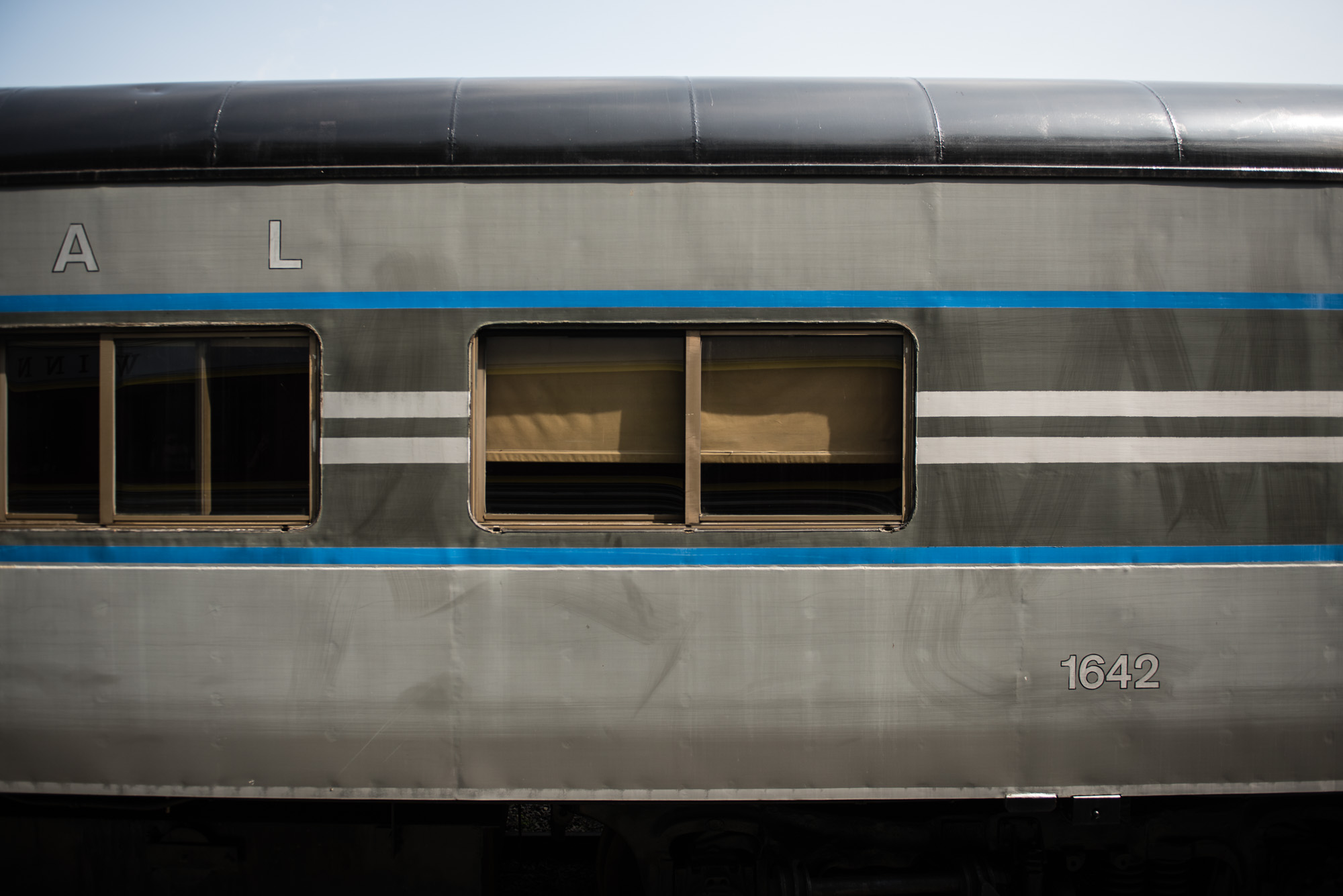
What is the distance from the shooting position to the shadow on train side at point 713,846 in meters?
2.87

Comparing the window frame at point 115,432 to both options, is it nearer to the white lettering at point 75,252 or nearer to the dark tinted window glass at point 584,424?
the white lettering at point 75,252

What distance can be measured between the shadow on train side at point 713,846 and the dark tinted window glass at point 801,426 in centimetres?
122

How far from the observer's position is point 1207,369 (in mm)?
2627

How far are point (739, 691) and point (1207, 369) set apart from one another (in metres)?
2.01

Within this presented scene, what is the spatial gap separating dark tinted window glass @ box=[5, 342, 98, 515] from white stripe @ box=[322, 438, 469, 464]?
933mm

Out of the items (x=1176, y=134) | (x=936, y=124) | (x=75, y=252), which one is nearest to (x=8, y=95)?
(x=75, y=252)

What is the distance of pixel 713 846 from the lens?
9.66ft

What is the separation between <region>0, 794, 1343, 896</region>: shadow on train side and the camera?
2.87 metres

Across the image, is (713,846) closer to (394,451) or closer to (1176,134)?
(394,451)

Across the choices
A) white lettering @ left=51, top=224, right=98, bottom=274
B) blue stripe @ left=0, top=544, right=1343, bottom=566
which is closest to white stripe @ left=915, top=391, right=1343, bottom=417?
blue stripe @ left=0, top=544, right=1343, bottom=566

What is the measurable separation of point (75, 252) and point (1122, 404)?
379cm

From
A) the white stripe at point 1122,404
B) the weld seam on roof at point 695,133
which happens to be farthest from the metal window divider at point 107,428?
the white stripe at point 1122,404

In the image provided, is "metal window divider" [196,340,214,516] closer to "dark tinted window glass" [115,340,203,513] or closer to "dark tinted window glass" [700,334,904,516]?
"dark tinted window glass" [115,340,203,513]

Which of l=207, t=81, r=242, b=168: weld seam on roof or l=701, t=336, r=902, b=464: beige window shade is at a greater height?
l=207, t=81, r=242, b=168: weld seam on roof
